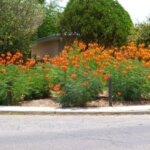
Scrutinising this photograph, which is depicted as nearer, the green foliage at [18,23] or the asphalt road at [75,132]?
the asphalt road at [75,132]

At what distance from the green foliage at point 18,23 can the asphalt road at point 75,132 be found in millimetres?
12988

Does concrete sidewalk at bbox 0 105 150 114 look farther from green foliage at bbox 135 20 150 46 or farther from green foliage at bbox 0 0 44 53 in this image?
green foliage at bbox 135 20 150 46

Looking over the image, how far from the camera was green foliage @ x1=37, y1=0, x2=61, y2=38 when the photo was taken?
1799 inches

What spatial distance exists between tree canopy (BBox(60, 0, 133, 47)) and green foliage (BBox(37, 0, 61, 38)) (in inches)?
703

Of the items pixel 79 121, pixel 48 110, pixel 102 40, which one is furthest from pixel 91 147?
pixel 102 40

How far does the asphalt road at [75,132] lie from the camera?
821cm

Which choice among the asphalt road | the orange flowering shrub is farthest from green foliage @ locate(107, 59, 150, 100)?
the asphalt road

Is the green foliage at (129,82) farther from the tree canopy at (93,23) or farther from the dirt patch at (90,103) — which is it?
the tree canopy at (93,23)

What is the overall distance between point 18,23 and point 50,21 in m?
21.4

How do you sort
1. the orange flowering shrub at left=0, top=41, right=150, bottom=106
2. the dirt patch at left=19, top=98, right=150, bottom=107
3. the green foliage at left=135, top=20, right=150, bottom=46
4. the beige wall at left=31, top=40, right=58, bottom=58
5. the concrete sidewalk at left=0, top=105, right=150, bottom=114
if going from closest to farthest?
1. the concrete sidewalk at left=0, top=105, right=150, bottom=114
2. the orange flowering shrub at left=0, top=41, right=150, bottom=106
3. the dirt patch at left=19, top=98, right=150, bottom=107
4. the green foliage at left=135, top=20, right=150, bottom=46
5. the beige wall at left=31, top=40, right=58, bottom=58

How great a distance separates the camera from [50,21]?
153 feet

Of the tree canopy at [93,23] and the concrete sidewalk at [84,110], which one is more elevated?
the tree canopy at [93,23]

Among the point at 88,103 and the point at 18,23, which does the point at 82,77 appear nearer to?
the point at 88,103

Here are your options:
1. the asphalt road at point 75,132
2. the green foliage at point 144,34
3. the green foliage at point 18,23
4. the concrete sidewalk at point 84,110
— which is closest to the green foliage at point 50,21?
the green foliage at point 18,23
